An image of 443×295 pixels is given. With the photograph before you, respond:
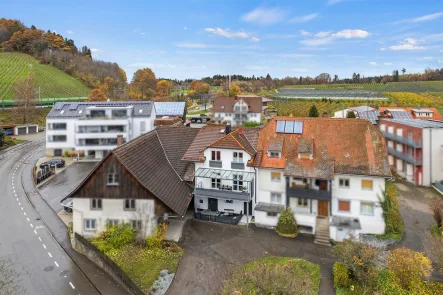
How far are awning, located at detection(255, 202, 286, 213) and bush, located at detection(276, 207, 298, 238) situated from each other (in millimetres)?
849

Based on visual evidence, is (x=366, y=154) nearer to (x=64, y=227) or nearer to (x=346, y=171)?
(x=346, y=171)

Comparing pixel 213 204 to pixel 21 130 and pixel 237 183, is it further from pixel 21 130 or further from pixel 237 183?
pixel 21 130

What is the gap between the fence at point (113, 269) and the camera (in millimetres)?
21953

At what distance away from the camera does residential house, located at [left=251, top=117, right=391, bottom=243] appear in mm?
28547

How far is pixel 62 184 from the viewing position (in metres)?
46.4

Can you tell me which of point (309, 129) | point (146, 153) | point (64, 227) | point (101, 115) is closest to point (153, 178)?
point (146, 153)

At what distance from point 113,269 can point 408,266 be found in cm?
2143

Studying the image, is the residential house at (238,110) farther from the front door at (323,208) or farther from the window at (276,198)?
the front door at (323,208)

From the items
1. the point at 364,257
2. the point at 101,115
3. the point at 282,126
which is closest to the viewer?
the point at 364,257

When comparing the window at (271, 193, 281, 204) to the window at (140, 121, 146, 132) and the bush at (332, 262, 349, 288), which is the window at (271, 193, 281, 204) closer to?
the bush at (332, 262, 349, 288)

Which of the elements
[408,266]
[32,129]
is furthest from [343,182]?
[32,129]

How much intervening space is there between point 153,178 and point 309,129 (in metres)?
17.3

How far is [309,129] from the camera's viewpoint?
3362cm

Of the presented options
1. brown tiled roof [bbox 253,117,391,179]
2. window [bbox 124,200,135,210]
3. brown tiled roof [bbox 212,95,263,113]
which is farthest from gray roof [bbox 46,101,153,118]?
window [bbox 124,200,135,210]
